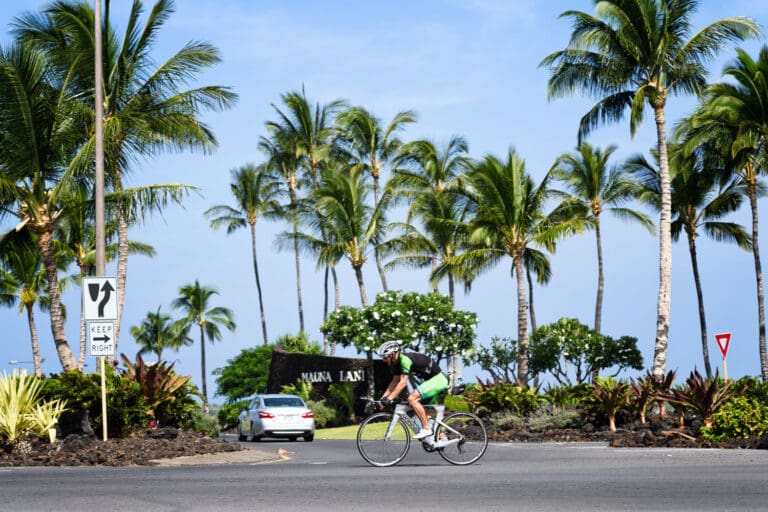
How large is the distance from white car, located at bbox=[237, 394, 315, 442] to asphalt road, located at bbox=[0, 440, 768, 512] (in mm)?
11584

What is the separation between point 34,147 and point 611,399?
16.6 meters

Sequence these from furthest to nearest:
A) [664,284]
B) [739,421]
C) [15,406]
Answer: [664,284] < [739,421] < [15,406]

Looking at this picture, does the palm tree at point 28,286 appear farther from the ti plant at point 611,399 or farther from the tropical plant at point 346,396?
the ti plant at point 611,399

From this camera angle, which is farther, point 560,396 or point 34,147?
point 560,396

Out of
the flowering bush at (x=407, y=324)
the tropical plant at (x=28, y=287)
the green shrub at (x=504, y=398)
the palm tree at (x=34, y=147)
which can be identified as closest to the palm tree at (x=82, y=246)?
the tropical plant at (x=28, y=287)

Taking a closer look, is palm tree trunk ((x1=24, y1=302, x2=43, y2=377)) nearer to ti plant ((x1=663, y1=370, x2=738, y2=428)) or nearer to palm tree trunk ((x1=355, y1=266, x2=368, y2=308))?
palm tree trunk ((x1=355, y1=266, x2=368, y2=308))

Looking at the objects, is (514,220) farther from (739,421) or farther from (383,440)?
(383,440)

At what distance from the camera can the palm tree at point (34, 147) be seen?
25.2 metres

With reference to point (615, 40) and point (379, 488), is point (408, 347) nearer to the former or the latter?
point (615, 40)

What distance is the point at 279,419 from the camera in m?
28.3

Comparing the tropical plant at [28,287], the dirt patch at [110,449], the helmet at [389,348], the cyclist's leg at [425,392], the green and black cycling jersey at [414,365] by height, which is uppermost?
the tropical plant at [28,287]

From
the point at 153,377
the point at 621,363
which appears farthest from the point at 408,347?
the point at 153,377

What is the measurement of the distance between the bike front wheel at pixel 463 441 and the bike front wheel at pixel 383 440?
0.62 meters

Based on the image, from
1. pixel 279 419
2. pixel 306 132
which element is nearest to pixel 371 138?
pixel 306 132
